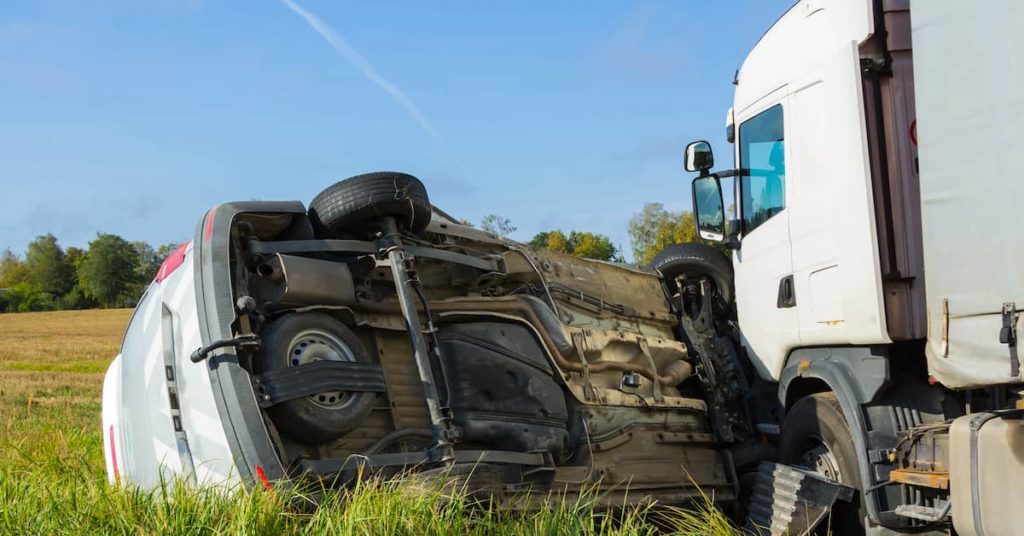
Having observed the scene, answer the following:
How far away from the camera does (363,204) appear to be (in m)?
4.30

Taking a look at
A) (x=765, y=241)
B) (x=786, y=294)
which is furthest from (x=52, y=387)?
(x=786, y=294)

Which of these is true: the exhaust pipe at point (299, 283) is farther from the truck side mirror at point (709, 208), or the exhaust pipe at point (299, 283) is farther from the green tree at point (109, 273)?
the green tree at point (109, 273)

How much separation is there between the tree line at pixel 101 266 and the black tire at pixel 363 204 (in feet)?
136

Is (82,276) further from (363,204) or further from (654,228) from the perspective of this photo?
(363,204)

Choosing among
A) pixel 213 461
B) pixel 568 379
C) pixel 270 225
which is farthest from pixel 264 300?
pixel 568 379

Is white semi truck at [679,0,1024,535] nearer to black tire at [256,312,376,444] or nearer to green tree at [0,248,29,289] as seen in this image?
black tire at [256,312,376,444]

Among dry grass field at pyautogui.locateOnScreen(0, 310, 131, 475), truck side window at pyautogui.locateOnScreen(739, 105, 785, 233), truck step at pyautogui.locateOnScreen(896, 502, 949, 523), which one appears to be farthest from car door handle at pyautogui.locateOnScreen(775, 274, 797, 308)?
dry grass field at pyautogui.locateOnScreen(0, 310, 131, 475)

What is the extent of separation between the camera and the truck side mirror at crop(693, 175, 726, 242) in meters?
5.62

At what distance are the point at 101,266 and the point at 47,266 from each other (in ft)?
42.9

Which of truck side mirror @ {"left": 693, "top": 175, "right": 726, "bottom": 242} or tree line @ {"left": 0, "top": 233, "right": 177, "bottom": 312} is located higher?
tree line @ {"left": 0, "top": 233, "right": 177, "bottom": 312}

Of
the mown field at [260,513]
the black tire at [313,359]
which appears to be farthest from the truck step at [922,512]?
the black tire at [313,359]

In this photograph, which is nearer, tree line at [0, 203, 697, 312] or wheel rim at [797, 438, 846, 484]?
wheel rim at [797, 438, 846, 484]

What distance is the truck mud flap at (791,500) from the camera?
4484 mm

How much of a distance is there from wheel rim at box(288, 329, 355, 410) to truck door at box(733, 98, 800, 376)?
239 centimetres
